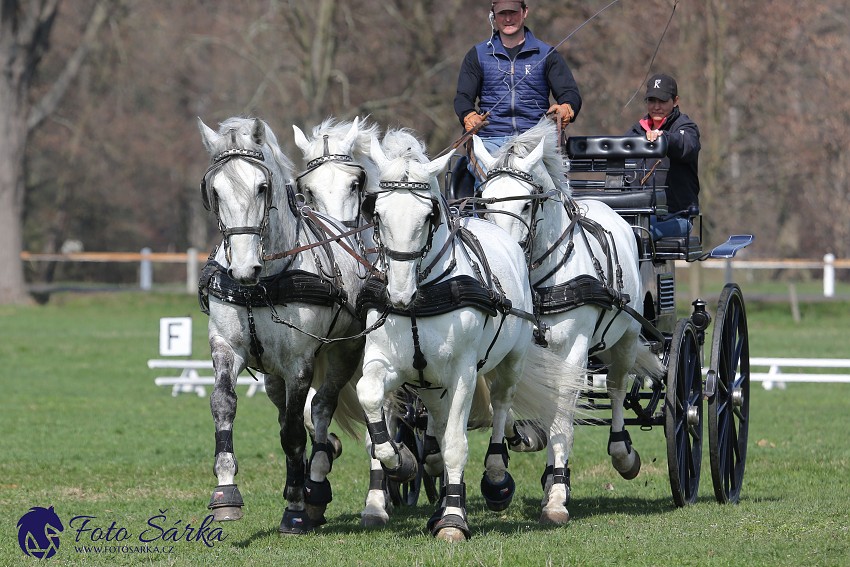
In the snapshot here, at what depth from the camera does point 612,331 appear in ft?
29.3

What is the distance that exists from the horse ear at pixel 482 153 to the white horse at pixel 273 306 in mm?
1003

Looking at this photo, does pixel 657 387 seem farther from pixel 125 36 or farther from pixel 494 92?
pixel 125 36

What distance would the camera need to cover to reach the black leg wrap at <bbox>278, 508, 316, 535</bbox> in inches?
309

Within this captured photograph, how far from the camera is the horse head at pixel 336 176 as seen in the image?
8.66 m

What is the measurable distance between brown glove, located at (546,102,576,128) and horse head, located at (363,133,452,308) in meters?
2.02

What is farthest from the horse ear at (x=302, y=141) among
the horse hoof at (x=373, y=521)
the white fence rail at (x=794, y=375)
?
the white fence rail at (x=794, y=375)

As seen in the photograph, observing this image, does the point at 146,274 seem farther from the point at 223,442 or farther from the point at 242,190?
the point at 242,190

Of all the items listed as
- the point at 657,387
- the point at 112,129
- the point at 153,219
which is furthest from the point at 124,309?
the point at 657,387

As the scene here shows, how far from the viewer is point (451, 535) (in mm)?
7230

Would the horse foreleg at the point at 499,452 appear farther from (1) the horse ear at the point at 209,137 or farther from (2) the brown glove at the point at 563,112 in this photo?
(1) the horse ear at the point at 209,137

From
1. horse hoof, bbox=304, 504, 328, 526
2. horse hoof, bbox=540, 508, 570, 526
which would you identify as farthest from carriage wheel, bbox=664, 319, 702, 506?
horse hoof, bbox=304, 504, 328, 526

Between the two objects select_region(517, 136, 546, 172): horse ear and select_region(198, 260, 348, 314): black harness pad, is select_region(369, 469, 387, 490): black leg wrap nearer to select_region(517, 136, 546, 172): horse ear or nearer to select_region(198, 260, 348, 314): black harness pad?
select_region(198, 260, 348, 314): black harness pad

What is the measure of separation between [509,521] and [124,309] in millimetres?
25811

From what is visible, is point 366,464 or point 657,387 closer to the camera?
point 657,387
